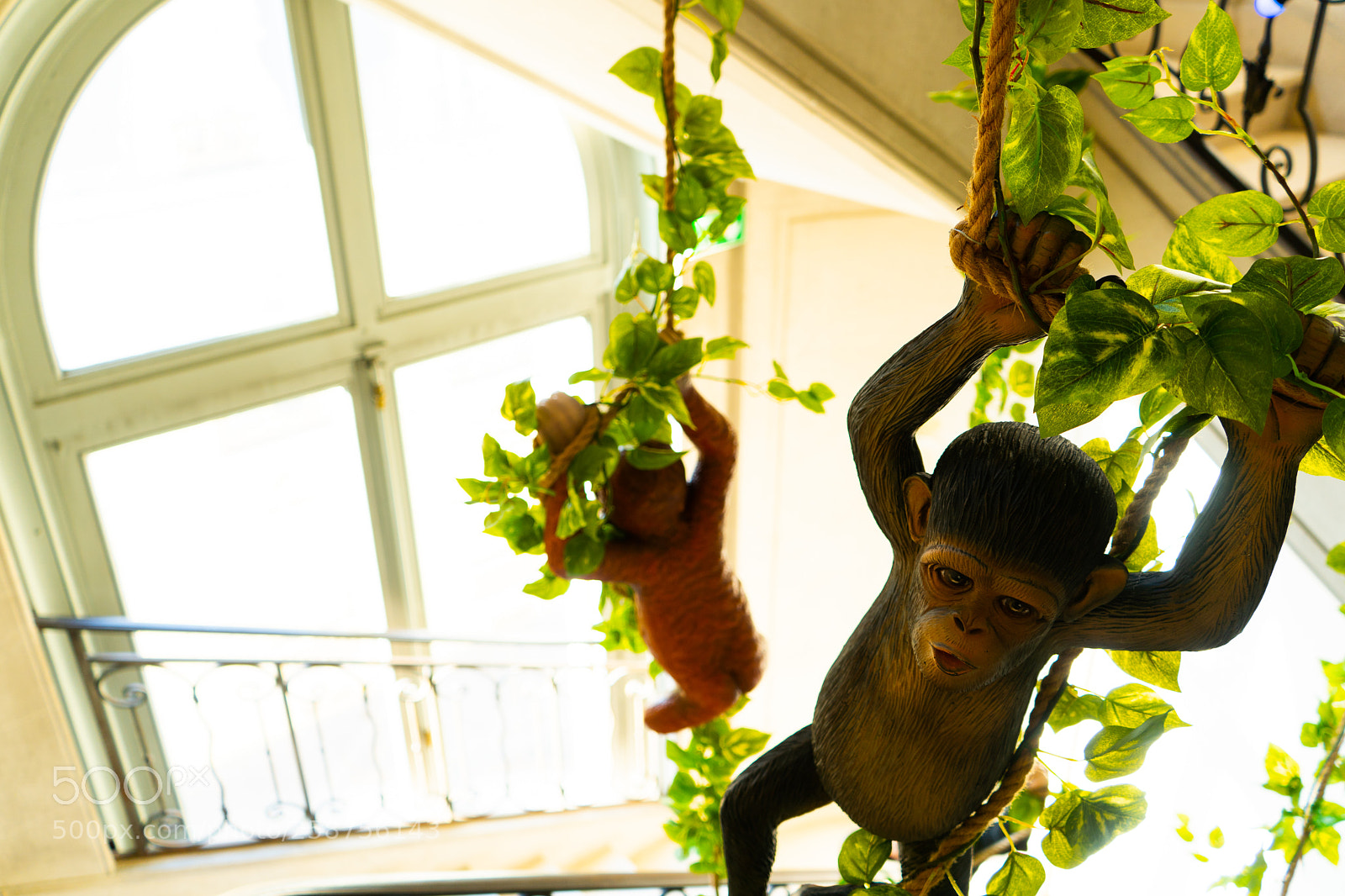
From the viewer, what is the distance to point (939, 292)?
277 centimetres

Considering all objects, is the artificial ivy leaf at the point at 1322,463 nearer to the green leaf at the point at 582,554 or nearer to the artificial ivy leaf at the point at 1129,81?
the artificial ivy leaf at the point at 1129,81

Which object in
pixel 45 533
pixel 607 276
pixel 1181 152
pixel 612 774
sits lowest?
pixel 612 774

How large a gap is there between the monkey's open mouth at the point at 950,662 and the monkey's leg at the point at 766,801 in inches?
7.5

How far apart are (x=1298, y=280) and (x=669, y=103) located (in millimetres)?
473

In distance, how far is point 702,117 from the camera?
788 mm

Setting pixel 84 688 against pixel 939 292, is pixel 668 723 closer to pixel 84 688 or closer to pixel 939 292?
pixel 939 292

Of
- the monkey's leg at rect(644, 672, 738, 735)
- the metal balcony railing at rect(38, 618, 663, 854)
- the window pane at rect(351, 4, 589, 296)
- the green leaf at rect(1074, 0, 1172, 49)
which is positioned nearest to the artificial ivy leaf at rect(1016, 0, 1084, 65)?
the green leaf at rect(1074, 0, 1172, 49)

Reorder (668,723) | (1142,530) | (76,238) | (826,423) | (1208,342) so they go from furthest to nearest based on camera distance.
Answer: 1. (826,423)
2. (76,238)
3. (668,723)
4. (1142,530)
5. (1208,342)

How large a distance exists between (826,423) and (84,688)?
8.31 ft

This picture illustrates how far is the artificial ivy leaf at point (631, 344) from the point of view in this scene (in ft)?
2.56

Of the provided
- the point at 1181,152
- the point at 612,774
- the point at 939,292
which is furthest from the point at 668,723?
the point at 612,774

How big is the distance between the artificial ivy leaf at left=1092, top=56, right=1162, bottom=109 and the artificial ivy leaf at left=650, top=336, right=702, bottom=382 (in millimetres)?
376
